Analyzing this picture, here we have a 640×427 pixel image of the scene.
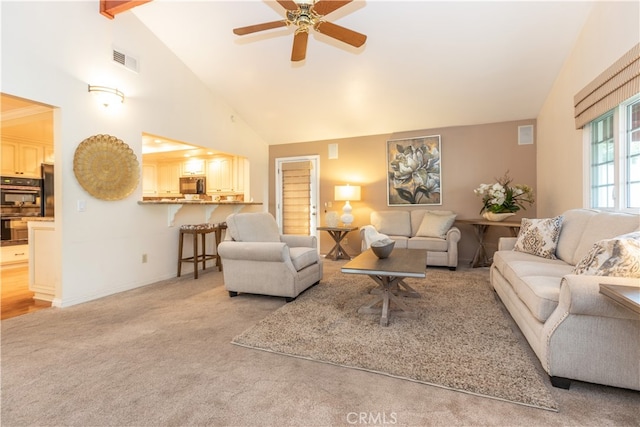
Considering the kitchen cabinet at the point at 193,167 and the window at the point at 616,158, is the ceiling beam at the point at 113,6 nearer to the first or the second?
the kitchen cabinet at the point at 193,167

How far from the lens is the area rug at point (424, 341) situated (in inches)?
65.4

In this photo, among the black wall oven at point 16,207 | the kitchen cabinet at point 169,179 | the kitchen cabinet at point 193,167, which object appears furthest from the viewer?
the kitchen cabinet at point 169,179

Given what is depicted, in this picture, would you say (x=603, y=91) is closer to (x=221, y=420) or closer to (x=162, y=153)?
(x=221, y=420)

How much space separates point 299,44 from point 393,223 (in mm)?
3237

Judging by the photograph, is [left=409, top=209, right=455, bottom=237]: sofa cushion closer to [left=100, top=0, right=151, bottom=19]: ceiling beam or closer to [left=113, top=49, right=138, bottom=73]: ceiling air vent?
[left=113, top=49, right=138, bottom=73]: ceiling air vent

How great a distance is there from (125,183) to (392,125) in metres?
4.15

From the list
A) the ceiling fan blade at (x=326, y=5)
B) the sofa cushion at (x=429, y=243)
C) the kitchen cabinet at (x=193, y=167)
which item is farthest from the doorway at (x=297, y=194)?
the ceiling fan blade at (x=326, y=5)

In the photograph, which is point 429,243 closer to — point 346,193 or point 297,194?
point 346,193

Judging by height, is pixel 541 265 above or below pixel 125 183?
below

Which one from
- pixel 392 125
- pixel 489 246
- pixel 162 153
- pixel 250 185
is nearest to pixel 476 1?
pixel 392 125

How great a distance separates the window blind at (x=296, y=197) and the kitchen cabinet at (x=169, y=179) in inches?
103

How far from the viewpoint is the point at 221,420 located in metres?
1.39

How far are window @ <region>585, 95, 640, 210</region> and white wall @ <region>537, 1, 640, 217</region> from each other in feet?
0.38

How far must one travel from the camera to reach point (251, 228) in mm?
3438
